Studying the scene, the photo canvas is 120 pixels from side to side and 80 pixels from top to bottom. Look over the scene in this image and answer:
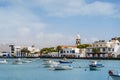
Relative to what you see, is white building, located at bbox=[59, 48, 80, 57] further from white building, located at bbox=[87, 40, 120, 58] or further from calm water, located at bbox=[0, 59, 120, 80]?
calm water, located at bbox=[0, 59, 120, 80]

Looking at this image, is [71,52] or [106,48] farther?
[71,52]

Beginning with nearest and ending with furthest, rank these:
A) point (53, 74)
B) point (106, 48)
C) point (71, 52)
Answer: point (53, 74), point (106, 48), point (71, 52)

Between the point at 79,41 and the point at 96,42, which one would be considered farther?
the point at 79,41

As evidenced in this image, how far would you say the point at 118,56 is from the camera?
144 metres

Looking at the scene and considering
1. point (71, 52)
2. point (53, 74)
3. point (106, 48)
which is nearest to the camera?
point (53, 74)

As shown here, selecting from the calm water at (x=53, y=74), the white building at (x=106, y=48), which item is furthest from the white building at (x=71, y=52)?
the calm water at (x=53, y=74)

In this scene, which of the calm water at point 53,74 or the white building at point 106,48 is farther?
the white building at point 106,48

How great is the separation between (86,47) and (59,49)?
1722 cm

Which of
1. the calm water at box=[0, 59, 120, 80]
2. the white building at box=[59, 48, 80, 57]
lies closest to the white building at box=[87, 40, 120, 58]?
the white building at box=[59, 48, 80, 57]

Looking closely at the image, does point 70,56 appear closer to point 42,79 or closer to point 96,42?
point 96,42

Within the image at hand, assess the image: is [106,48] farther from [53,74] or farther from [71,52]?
[53,74]

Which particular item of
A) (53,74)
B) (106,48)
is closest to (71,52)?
(106,48)

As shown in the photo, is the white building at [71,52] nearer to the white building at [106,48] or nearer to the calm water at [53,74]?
the white building at [106,48]

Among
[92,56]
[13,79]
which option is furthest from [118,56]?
[13,79]
